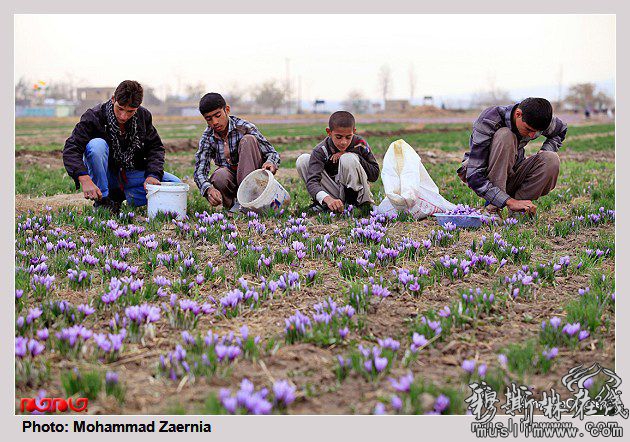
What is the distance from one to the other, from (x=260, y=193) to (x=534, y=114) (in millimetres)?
2992

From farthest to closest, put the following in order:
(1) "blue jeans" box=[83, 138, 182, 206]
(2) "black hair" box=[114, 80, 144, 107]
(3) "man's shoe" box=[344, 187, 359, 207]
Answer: (3) "man's shoe" box=[344, 187, 359, 207] < (1) "blue jeans" box=[83, 138, 182, 206] < (2) "black hair" box=[114, 80, 144, 107]

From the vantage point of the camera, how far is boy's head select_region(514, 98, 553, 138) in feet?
18.7

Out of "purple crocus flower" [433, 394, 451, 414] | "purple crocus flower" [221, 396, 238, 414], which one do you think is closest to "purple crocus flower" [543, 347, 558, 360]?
"purple crocus flower" [433, 394, 451, 414]

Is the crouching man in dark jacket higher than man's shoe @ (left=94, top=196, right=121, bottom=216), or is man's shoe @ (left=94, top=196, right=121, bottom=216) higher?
the crouching man in dark jacket

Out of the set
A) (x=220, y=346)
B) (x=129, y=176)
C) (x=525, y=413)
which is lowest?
(x=525, y=413)

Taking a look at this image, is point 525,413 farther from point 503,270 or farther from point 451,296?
point 503,270

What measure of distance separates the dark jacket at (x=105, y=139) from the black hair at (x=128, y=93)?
47 centimetres

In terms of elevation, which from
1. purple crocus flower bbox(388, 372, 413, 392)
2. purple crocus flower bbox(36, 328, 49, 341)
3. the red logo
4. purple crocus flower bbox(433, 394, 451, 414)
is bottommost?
the red logo

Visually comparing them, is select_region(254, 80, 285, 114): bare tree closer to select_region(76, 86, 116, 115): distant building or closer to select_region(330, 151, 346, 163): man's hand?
select_region(76, 86, 116, 115): distant building

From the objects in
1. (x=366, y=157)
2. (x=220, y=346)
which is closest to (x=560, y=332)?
(x=220, y=346)

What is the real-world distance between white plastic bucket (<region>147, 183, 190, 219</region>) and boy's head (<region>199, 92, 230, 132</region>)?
0.79 m

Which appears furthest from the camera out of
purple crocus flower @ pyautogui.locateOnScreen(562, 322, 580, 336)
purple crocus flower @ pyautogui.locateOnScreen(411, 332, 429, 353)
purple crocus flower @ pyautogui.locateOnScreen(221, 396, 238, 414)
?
purple crocus flower @ pyautogui.locateOnScreen(562, 322, 580, 336)

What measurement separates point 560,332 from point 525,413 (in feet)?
2.58

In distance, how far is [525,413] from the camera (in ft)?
8.89
